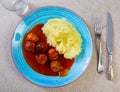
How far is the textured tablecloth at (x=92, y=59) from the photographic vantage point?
86 cm

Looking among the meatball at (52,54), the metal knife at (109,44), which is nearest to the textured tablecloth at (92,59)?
the metal knife at (109,44)

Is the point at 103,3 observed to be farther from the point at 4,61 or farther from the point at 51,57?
the point at 4,61

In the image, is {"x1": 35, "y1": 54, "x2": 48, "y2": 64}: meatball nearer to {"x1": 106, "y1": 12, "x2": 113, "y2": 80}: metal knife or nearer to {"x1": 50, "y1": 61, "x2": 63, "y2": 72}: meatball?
{"x1": 50, "y1": 61, "x2": 63, "y2": 72}: meatball

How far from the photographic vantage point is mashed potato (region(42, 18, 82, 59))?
84 cm

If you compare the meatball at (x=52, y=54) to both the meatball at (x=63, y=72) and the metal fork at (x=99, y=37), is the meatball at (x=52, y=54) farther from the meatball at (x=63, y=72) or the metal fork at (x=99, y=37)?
the metal fork at (x=99, y=37)

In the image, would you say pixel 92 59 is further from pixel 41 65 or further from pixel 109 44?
pixel 41 65

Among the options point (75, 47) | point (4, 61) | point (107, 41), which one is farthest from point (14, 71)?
point (107, 41)

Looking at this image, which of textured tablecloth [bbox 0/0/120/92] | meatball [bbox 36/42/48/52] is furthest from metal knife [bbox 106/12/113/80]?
meatball [bbox 36/42/48/52]

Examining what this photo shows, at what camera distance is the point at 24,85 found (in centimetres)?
86

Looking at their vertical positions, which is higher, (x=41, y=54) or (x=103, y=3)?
(x=103, y=3)

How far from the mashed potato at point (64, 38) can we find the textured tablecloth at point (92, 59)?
0.28ft

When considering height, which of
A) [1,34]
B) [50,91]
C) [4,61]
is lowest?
[50,91]

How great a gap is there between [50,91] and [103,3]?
40cm

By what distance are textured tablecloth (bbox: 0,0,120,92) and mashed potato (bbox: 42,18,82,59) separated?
0.28ft
